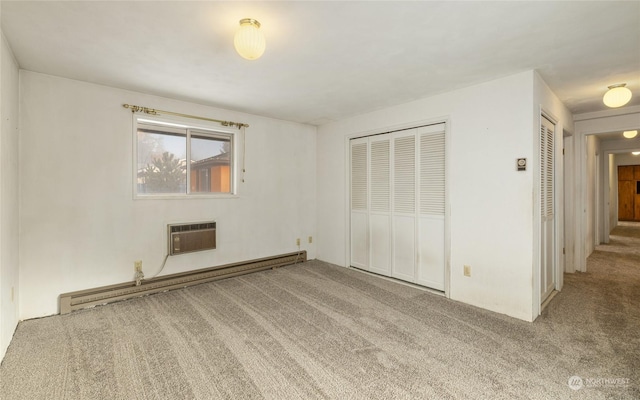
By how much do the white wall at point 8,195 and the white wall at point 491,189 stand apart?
387 cm

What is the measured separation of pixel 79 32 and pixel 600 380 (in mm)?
4263

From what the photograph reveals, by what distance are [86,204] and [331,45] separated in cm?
295

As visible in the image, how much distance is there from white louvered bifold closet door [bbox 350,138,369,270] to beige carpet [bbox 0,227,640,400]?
3.54 feet

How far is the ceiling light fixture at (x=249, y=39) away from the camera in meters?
1.88

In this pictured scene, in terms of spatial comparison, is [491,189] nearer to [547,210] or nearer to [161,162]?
[547,210]

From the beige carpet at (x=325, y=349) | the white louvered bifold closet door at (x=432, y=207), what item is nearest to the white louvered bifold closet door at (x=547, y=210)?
the beige carpet at (x=325, y=349)

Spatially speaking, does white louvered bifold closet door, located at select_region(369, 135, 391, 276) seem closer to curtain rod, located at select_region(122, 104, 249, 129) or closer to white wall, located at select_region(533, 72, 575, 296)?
white wall, located at select_region(533, 72, 575, 296)

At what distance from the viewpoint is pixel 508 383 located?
1.86 meters

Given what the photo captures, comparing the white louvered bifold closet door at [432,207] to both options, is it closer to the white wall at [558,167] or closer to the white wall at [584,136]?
the white wall at [558,167]

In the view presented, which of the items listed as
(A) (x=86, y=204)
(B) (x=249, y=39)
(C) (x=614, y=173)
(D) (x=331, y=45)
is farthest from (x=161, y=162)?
(C) (x=614, y=173)

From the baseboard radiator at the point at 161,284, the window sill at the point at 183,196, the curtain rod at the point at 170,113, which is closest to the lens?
the baseboard radiator at the point at 161,284

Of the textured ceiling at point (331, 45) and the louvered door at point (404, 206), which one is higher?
the textured ceiling at point (331, 45)

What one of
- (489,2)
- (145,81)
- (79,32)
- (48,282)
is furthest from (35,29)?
(489,2)

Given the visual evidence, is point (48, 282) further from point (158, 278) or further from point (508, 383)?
point (508, 383)
